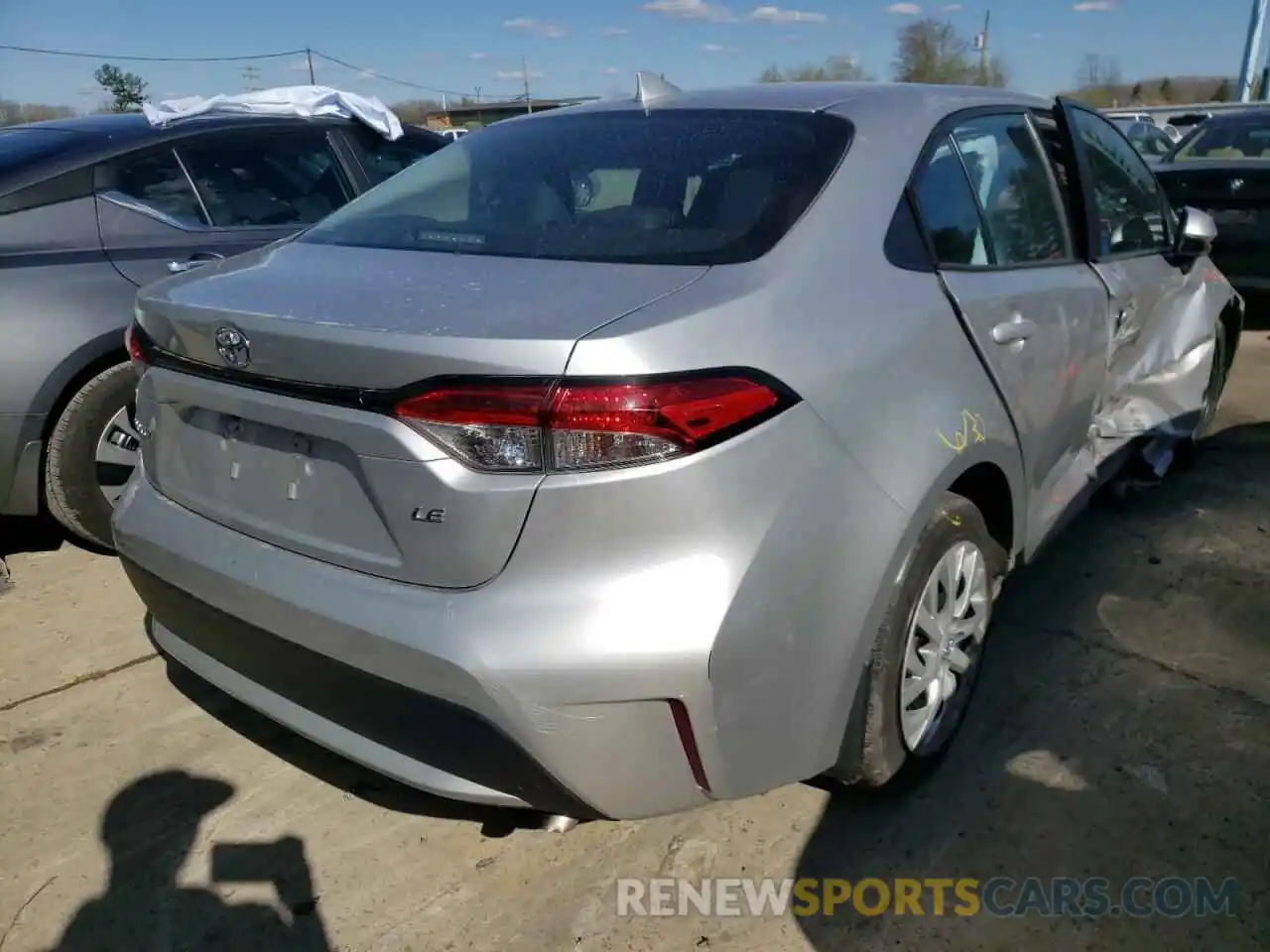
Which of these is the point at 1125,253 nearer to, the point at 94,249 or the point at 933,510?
the point at 933,510

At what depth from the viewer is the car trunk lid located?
64.1 inches

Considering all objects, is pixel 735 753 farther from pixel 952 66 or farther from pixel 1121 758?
pixel 952 66

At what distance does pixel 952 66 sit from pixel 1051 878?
48.3 metres

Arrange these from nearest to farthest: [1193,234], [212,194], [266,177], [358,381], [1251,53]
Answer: [358,381]
[1193,234]
[212,194]
[266,177]
[1251,53]

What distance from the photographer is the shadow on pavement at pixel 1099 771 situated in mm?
2025

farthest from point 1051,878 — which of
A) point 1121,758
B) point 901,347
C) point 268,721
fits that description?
point 268,721

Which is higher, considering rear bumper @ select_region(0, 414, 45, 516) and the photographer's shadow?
rear bumper @ select_region(0, 414, 45, 516)

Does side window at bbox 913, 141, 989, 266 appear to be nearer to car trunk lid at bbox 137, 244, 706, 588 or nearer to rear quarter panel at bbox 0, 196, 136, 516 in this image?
car trunk lid at bbox 137, 244, 706, 588

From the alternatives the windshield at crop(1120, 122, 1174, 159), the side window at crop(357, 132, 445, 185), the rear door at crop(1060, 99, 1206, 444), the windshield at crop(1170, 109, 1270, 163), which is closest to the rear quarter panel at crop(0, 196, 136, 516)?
the side window at crop(357, 132, 445, 185)

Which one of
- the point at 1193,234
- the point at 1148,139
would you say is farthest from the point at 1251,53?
the point at 1193,234

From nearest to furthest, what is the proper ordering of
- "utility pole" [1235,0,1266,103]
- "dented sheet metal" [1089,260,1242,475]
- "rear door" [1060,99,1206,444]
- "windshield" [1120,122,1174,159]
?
1. "rear door" [1060,99,1206,444]
2. "dented sheet metal" [1089,260,1242,475]
3. "windshield" [1120,122,1174,159]
4. "utility pole" [1235,0,1266,103]

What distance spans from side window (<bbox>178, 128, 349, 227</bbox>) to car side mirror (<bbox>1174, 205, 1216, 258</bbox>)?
3.36 m

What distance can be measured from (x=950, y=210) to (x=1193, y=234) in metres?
1.80

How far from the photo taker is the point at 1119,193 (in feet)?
11.3
